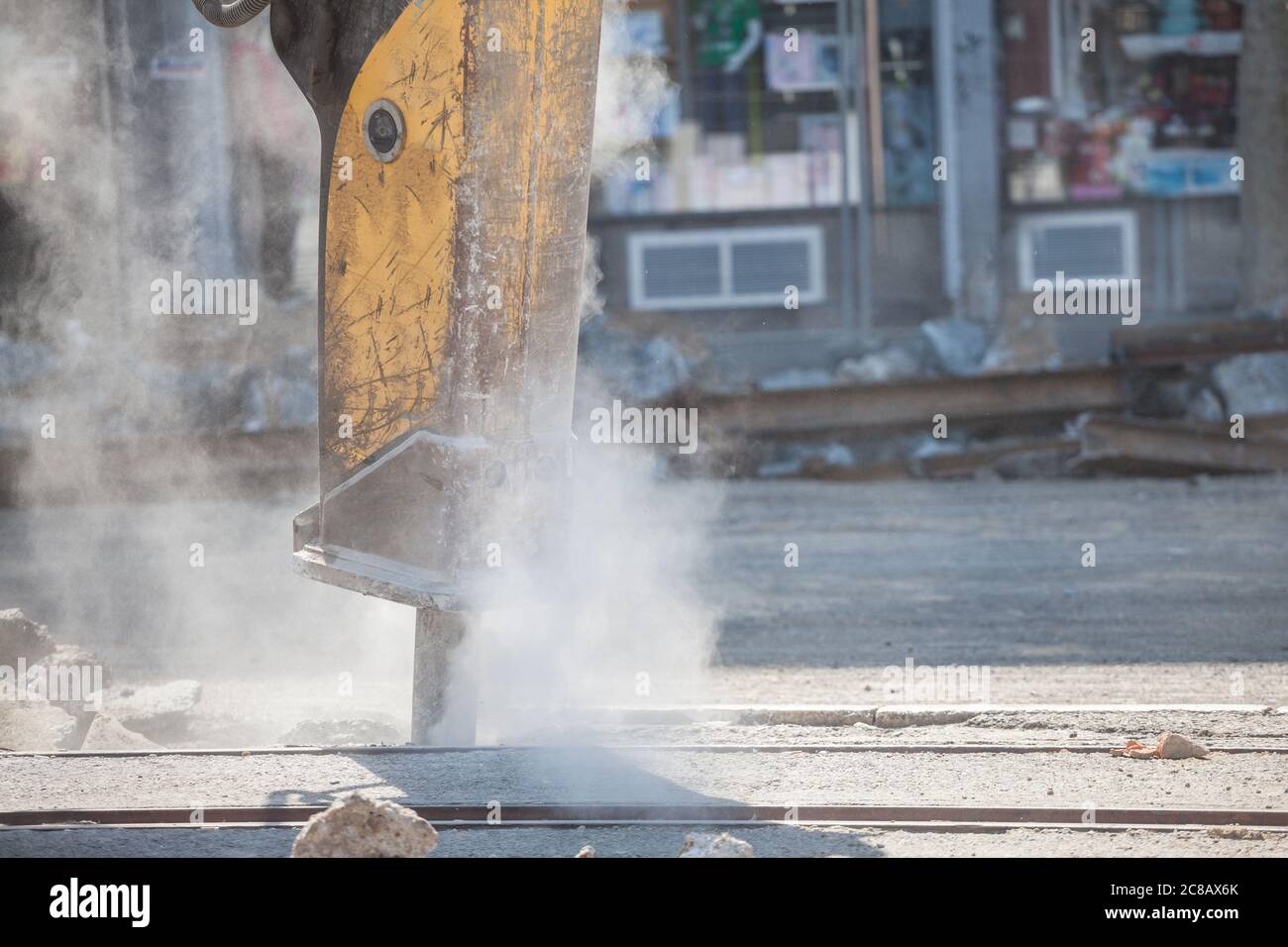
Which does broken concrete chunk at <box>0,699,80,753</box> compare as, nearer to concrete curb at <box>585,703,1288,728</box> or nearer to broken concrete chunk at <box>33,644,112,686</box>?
broken concrete chunk at <box>33,644,112,686</box>

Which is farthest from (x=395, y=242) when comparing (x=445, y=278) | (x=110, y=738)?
(x=110, y=738)

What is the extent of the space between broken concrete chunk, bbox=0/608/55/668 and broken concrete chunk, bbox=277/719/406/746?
98 cm

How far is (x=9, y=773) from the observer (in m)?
4.00

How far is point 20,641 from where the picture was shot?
→ 5188 millimetres

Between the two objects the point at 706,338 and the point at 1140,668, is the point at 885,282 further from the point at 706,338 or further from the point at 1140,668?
the point at 1140,668

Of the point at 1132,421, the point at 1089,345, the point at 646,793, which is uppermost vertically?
the point at 1089,345

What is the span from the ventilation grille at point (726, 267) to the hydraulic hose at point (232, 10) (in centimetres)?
963

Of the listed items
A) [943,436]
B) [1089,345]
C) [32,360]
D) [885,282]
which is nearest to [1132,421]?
[943,436]

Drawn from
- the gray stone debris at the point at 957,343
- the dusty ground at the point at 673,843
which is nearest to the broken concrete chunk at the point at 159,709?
the dusty ground at the point at 673,843

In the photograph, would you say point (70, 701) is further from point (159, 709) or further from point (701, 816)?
point (701, 816)

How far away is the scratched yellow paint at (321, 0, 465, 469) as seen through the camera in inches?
147

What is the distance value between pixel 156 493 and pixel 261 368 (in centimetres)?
208

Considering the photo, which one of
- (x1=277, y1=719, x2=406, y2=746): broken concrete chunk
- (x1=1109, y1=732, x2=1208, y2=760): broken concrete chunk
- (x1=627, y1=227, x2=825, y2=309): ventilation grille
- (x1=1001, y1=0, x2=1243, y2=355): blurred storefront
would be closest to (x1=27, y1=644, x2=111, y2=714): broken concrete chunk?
(x1=277, y1=719, x2=406, y2=746): broken concrete chunk

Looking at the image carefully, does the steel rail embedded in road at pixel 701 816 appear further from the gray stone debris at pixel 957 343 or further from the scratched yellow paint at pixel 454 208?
the gray stone debris at pixel 957 343
